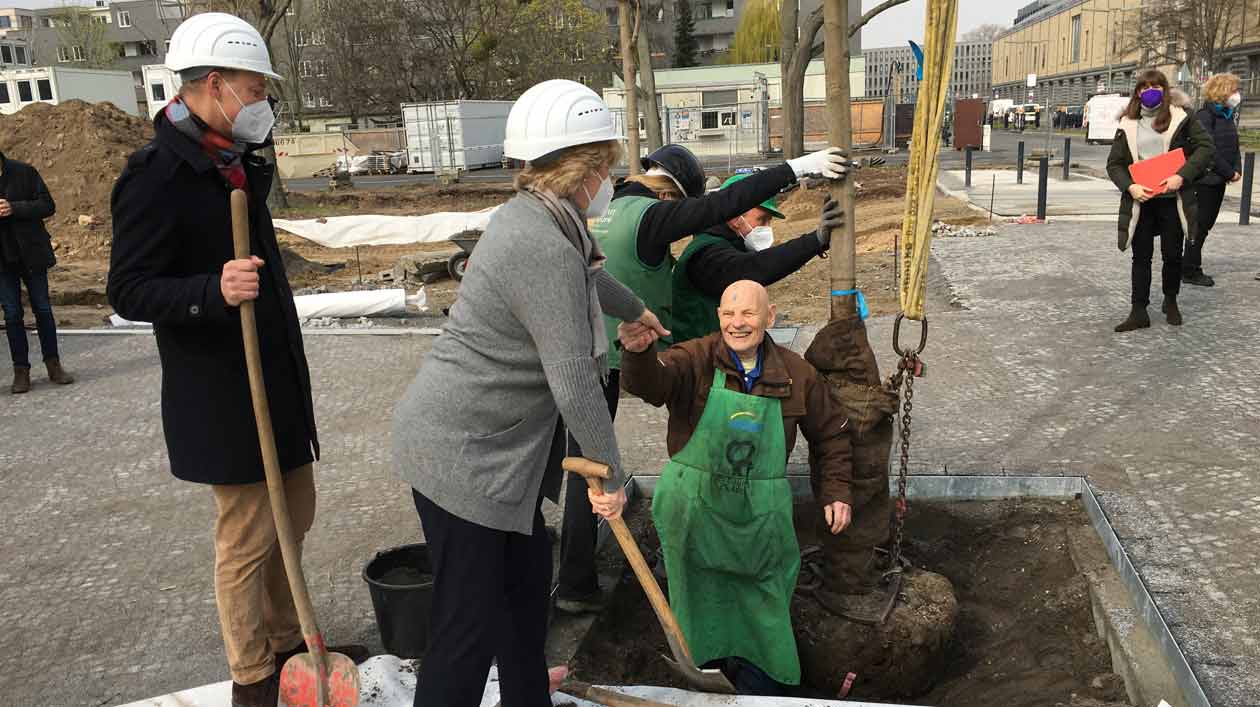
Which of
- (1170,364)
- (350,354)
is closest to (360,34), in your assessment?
(350,354)

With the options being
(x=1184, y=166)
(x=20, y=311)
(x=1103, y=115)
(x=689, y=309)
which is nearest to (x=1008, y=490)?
(x=689, y=309)

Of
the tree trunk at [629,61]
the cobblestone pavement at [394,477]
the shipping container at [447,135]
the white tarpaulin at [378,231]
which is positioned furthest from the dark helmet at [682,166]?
the shipping container at [447,135]

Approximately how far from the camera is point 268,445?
2824 millimetres

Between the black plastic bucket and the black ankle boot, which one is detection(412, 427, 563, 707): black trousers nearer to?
the black plastic bucket

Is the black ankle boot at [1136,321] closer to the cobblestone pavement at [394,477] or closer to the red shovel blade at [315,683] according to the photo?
the cobblestone pavement at [394,477]

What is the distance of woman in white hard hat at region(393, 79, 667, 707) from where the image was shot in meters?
2.41

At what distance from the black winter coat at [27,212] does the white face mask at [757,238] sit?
559 centimetres

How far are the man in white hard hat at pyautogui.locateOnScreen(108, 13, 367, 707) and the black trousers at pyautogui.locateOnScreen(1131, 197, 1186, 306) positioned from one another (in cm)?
672

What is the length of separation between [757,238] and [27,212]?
18.9 feet

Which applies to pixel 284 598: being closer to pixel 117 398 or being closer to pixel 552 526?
pixel 552 526

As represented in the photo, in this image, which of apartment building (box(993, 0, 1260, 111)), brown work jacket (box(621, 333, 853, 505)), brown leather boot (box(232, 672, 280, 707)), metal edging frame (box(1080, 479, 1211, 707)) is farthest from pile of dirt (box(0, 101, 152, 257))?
apartment building (box(993, 0, 1260, 111))

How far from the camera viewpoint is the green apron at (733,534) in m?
3.39

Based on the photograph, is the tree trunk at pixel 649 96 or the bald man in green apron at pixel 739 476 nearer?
the bald man in green apron at pixel 739 476

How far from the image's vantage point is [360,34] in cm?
5562
